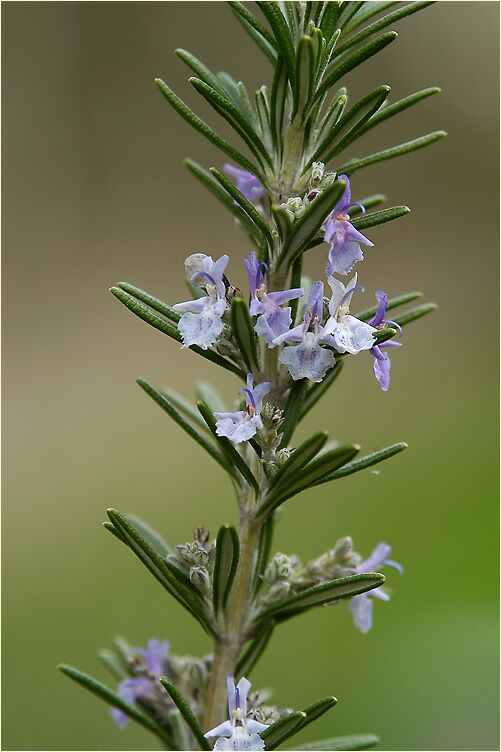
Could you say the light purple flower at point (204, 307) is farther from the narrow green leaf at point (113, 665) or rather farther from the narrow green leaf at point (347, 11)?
the narrow green leaf at point (113, 665)

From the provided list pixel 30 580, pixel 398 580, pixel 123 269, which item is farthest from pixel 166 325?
pixel 123 269

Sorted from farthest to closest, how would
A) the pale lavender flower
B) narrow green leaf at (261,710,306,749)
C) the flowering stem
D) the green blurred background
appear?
the green blurred background, the pale lavender flower, the flowering stem, narrow green leaf at (261,710,306,749)

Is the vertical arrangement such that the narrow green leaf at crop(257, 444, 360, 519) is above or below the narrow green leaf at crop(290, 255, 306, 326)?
below

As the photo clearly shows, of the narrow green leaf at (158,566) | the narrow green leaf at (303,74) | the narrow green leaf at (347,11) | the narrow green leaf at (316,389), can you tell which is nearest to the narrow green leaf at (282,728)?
the narrow green leaf at (158,566)

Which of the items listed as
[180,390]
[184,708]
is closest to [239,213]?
[184,708]

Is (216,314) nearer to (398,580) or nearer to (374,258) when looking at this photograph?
(398,580)

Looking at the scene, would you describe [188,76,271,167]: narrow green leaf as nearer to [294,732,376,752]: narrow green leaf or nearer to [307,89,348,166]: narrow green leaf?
[307,89,348,166]: narrow green leaf

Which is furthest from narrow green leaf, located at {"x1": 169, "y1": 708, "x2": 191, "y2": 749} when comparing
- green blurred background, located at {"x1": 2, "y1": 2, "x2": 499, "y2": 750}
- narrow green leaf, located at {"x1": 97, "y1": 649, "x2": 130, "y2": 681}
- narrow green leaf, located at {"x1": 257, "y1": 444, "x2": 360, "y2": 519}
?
green blurred background, located at {"x1": 2, "y1": 2, "x2": 499, "y2": 750}
